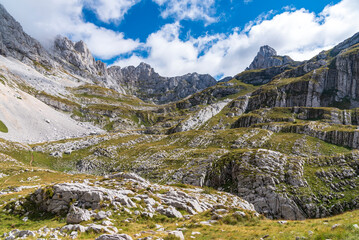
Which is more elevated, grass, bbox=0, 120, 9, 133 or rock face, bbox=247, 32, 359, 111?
rock face, bbox=247, 32, 359, 111

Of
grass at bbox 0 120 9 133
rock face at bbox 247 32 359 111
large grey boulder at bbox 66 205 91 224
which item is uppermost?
rock face at bbox 247 32 359 111

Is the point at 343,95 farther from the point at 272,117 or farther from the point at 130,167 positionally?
the point at 130,167

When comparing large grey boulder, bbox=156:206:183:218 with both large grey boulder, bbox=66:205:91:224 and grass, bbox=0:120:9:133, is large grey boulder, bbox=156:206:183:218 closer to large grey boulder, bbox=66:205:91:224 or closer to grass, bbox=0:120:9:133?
large grey boulder, bbox=66:205:91:224

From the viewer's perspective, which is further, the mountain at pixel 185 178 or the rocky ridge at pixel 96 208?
the mountain at pixel 185 178

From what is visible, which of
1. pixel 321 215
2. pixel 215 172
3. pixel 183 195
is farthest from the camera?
pixel 215 172

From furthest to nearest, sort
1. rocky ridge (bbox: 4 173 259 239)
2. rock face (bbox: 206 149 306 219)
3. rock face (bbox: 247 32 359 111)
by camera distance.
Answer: rock face (bbox: 247 32 359 111) → rock face (bbox: 206 149 306 219) → rocky ridge (bbox: 4 173 259 239)

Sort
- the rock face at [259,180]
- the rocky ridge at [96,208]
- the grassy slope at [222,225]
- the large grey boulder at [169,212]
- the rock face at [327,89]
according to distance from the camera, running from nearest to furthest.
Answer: the grassy slope at [222,225] → the rocky ridge at [96,208] → the large grey boulder at [169,212] → the rock face at [259,180] → the rock face at [327,89]

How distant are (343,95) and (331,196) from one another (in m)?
186

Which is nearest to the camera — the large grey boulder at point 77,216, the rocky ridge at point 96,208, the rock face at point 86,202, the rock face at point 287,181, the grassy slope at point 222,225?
the grassy slope at point 222,225

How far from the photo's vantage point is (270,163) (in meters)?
49.2

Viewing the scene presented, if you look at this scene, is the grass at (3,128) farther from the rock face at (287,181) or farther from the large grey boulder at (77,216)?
the large grey boulder at (77,216)

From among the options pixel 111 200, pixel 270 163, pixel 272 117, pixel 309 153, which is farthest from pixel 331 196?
pixel 272 117

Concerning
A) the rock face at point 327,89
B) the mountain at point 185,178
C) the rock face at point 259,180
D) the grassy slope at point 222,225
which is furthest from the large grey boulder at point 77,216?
the rock face at point 327,89

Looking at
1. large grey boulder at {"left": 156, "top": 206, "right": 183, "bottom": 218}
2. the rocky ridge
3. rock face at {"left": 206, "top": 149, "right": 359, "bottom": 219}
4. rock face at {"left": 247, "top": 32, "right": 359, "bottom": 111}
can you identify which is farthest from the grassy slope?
rock face at {"left": 247, "top": 32, "right": 359, "bottom": 111}
